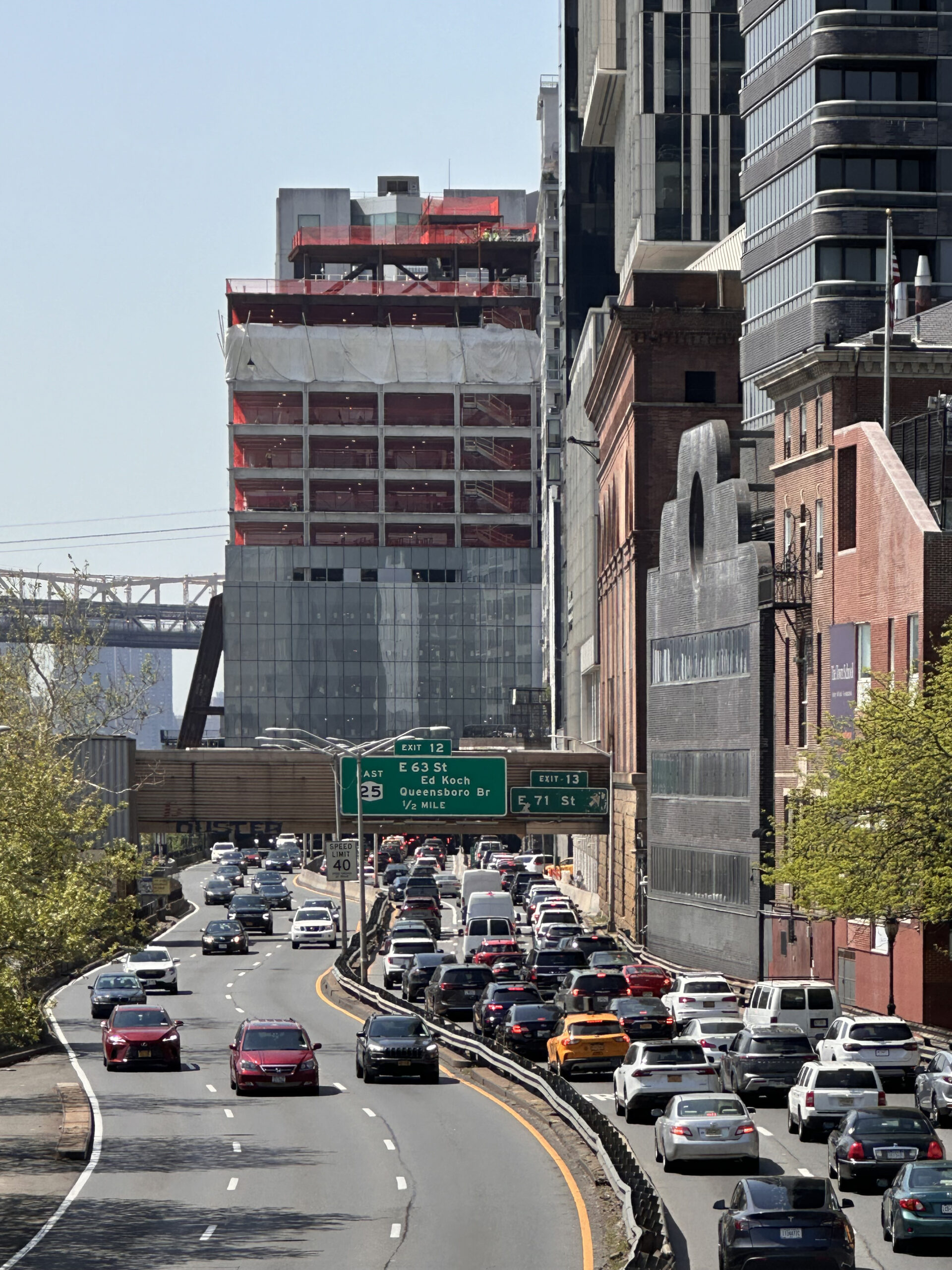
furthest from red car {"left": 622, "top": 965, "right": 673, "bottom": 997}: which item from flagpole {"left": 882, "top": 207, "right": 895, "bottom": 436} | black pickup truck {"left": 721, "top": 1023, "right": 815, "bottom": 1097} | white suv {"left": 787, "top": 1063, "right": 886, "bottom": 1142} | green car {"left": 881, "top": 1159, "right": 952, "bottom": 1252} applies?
green car {"left": 881, "top": 1159, "right": 952, "bottom": 1252}

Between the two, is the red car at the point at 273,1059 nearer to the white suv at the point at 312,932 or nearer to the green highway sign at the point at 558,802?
the green highway sign at the point at 558,802

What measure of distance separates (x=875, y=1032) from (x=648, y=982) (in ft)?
64.4

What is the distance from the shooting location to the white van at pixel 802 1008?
4828cm

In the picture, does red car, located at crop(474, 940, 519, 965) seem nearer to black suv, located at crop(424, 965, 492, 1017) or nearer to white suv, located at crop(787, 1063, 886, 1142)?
black suv, located at crop(424, 965, 492, 1017)

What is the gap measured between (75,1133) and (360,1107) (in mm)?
7529

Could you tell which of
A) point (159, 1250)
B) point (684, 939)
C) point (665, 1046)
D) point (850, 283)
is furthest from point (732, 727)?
point (159, 1250)

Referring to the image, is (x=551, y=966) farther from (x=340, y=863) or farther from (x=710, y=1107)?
(x=710, y=1107)

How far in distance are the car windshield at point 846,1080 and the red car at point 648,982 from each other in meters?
24.0

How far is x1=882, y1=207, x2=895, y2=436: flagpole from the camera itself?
2505 inches

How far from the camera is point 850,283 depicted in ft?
298

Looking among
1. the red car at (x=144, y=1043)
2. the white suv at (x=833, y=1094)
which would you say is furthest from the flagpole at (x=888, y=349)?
the white suv at (x=833, y=1094)

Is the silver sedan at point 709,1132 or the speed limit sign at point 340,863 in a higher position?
the speed limit sign at point 340,863

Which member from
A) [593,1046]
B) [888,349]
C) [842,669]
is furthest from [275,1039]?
[888,349]

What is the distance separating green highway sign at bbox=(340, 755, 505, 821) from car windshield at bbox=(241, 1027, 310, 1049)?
46.6 metres
